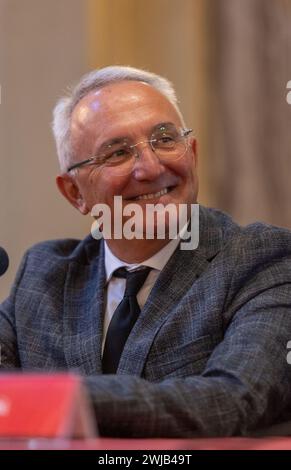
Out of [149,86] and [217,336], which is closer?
[217,336]

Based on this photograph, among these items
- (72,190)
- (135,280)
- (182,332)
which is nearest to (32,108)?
(72,190)

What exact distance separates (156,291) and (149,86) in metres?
0.53

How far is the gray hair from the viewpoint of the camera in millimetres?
2078

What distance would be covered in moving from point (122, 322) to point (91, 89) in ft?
1.97

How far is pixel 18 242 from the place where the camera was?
312cm

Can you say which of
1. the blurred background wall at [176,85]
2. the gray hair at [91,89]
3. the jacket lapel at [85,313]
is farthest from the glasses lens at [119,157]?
the blurred background wall at [176,85]

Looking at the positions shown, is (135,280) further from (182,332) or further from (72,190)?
(72,190)

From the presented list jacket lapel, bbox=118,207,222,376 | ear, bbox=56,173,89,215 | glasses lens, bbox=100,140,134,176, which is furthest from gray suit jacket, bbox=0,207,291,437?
glasses lens, bbox=100,140,134,176

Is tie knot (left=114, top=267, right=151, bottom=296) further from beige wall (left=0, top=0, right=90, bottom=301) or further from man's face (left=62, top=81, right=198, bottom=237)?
beige wall (left=0, top=0, right=90, bottom=301)

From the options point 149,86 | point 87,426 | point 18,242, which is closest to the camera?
point 87,426

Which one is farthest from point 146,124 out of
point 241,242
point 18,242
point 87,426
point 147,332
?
point 18,242

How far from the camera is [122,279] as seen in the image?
2068 mm

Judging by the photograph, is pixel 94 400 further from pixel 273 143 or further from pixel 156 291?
pixel 273 143

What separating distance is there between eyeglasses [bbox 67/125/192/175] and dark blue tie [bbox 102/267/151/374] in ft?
0.87
